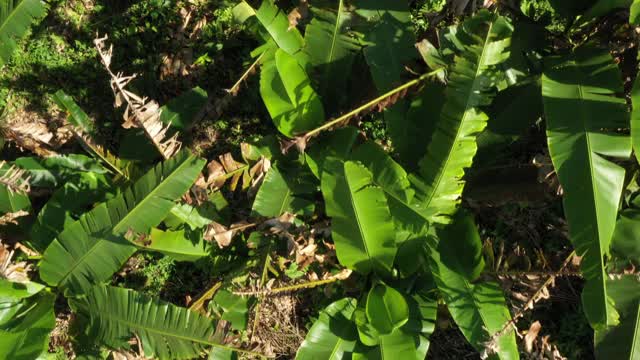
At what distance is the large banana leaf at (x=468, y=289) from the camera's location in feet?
8.52

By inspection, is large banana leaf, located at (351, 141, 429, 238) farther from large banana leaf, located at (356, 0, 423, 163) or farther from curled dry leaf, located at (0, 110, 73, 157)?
curled dry leaf, located at (0, 110, 73, 157)

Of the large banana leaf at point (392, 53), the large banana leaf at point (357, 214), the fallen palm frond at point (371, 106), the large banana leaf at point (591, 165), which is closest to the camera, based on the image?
the large banana leaf at point (591, 165)

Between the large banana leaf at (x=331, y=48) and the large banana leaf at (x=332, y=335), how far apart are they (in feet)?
4.05

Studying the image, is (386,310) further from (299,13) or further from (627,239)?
(299,13)

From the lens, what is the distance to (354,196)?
2572mm

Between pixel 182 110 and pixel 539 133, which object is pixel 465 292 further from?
pixel 182 110

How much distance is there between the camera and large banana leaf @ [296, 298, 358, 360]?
293 centimetres

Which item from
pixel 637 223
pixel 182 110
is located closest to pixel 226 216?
pixel 182 110

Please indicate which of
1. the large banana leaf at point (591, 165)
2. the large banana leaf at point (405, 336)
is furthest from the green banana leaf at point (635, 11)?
the large banana leaf at point (405, 336)

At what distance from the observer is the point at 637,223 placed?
260 centimetres

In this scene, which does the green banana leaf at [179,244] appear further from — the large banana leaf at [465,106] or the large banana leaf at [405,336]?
the large banana leaf at [465,106]

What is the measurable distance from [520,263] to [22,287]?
9.11ft

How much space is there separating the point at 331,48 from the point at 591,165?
1487mm

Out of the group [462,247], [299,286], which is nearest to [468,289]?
[462,247]
